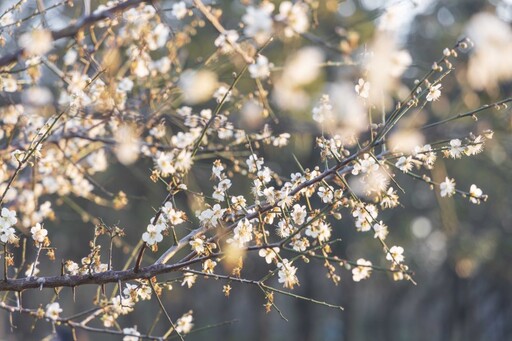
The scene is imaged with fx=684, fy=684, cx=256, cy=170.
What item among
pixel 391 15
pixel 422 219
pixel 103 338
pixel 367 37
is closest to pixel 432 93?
pixel 391 15

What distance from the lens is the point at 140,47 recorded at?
3484 millimetres

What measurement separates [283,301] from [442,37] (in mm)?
18787

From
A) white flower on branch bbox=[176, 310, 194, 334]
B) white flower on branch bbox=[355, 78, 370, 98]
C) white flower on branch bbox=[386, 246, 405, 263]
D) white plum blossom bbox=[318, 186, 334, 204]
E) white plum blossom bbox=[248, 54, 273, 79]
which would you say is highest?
white plum blossom bbox=[248, 54, 273, 79]

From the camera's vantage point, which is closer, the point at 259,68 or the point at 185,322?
the point at 185,322

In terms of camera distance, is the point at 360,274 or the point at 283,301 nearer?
the point at 360,274

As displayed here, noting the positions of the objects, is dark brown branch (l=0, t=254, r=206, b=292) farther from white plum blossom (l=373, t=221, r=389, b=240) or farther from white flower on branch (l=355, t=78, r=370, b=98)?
white flower on branch (l=355, t=78, r=370, b=98)

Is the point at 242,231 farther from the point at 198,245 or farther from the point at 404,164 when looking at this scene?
the point at 404,164

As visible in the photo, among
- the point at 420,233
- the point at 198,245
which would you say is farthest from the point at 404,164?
the point at 420,233

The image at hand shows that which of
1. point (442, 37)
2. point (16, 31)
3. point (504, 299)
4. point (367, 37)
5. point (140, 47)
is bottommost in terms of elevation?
point (504, 299)

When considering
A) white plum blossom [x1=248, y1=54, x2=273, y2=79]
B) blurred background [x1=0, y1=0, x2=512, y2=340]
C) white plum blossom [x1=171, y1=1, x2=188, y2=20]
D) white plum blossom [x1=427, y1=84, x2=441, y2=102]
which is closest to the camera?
white plum blossom [x1=427, y1=84, x2=441, y2=102]

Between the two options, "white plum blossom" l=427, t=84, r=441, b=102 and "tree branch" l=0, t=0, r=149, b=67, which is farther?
"white plum blossom" l=427, t=84, r=441, b=102

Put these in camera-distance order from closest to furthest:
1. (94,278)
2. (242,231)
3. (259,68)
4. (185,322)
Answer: (242,231) → (94,278) → (185,322) → (259,68)

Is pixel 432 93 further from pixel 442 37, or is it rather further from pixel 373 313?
pixel 373 313

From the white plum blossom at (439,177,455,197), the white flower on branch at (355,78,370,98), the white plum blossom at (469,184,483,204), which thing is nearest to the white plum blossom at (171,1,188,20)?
the white flower on branch at (355,78,370,98)
